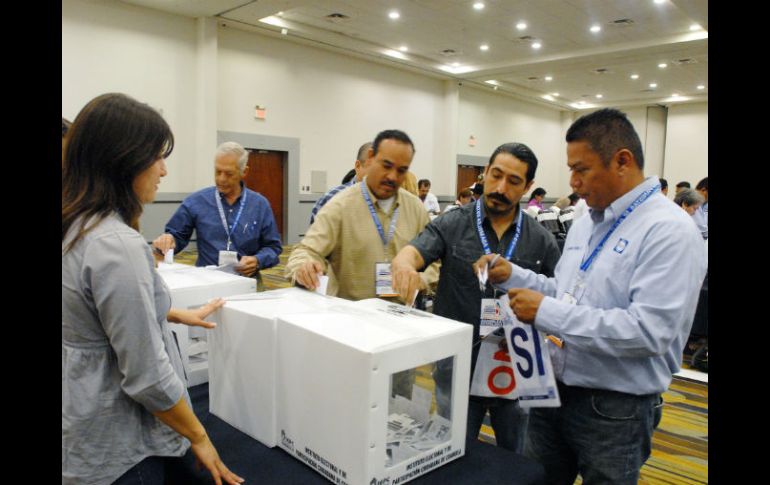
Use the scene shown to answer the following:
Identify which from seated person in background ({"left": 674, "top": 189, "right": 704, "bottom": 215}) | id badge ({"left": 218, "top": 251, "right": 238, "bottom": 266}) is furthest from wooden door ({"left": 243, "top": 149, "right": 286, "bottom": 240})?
id badge ({"left": 218, "top": 251, "right": 238, "bottom": 266})

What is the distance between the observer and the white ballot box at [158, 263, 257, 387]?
1.45 m

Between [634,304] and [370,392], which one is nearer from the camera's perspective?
[370,392]

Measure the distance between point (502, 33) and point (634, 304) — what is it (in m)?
9.32

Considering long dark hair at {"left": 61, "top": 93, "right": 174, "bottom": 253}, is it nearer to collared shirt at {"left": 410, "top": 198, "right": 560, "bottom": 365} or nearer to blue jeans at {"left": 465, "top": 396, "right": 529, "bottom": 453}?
collared shirt at {"left": 410, "top": 198, "right": 560, "bottom": 365}

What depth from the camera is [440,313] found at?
187 cm

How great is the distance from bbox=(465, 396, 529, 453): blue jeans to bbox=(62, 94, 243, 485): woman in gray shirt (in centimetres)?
101

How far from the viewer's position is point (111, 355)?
970 millimetres

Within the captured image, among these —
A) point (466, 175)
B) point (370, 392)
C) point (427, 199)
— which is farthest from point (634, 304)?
point (466, 175)

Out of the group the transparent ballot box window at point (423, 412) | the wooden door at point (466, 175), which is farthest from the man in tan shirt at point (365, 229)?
the wooden door at point (466, 175)

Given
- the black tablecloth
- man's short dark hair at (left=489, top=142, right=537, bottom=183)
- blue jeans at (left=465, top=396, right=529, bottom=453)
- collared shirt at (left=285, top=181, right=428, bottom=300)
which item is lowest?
blue jeans at (left=465, top=396, right=529, bottom=453)

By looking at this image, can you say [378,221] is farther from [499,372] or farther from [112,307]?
[112,307]

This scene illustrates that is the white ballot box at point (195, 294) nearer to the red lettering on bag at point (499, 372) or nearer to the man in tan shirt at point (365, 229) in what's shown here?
the man in tan shirt at point (365, 229)

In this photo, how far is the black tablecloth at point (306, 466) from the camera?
1.10 metres
